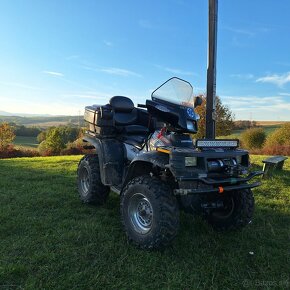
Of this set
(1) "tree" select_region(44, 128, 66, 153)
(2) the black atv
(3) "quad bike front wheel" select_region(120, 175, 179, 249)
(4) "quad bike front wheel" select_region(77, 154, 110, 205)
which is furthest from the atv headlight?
(1) "tree" select_region(44, 128, 66, 153)

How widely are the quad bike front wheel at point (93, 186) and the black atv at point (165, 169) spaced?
0.02 meters

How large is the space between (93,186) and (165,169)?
1.94 metres

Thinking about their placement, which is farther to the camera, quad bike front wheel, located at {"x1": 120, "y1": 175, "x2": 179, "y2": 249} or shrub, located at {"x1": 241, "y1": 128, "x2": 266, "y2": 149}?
shrub, located at {"x1": 241, "y1": 128, "x2": 266, "y2": 149}

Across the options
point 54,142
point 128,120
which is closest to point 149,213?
point 128,120

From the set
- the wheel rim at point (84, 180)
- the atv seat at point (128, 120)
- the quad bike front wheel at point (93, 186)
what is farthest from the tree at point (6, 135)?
the atv seat at point (128, 120)

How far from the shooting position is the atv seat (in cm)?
543

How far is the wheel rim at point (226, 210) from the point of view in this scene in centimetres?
457

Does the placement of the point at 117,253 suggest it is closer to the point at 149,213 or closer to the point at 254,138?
the point at 149,213

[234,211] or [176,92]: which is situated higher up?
[176,92]

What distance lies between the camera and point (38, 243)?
3.97 meters

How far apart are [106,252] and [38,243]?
2.84 feet

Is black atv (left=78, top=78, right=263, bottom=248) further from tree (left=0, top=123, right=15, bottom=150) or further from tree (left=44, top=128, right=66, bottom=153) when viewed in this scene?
tree (left=0, top=123, right=15, bottom=150)

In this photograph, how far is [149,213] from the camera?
405cm

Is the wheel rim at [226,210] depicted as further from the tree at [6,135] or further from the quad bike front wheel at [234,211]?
the tree at [6,135]
